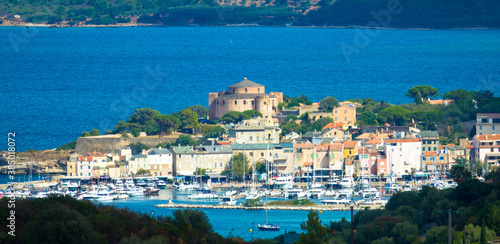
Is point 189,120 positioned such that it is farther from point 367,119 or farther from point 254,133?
point 367,119

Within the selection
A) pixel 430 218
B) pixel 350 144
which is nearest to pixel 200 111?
pixel 350 144

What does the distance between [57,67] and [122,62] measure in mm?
10057

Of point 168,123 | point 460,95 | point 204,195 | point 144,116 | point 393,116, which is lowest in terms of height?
point 204,195

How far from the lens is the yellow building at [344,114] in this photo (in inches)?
2494

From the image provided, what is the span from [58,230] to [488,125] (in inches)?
1497

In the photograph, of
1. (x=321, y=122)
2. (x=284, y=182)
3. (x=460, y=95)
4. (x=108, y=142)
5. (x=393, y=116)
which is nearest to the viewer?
(x=284, y=182)

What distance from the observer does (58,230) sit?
76.2 feet

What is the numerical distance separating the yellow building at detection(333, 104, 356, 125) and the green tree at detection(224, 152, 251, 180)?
11.3 meters

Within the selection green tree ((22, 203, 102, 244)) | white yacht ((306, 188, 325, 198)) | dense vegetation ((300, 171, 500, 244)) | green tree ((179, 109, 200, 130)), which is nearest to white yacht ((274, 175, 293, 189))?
white yacht ((306, 188, 325, 198))

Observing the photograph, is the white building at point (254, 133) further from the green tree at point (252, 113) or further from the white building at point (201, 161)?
the green tree at point (252, 113)

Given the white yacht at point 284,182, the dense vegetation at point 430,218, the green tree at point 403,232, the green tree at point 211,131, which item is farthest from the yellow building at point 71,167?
the green tree at point 403,232

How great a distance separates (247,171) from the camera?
52719mm

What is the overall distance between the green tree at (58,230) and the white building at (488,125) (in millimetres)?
37143

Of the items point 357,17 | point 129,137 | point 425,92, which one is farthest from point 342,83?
point 357,17
